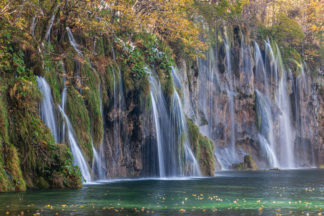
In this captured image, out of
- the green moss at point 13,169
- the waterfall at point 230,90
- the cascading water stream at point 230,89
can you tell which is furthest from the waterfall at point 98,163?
the waterfall at point 230,90

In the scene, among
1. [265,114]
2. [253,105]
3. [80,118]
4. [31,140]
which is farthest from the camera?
[265,114]

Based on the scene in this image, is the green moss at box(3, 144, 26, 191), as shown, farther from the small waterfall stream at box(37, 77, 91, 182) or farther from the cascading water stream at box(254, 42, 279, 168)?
the cascading water stream at box(254, 42, 279, 168)

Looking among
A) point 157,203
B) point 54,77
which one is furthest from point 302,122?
point 157,203

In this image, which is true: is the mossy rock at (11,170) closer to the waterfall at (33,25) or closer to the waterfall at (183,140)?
the waterfall at (33,25)

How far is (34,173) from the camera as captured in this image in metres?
17.6

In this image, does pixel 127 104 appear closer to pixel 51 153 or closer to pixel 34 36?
pixel 34 36

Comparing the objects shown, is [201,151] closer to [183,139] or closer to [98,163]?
[183,139]

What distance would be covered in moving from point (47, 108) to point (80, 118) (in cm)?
265

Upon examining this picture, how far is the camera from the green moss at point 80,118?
2208cm

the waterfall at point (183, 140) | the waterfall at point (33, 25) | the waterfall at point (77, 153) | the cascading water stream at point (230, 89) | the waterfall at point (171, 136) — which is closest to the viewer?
the waterfall at point (77, 153)

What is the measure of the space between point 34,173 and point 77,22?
9611 mm

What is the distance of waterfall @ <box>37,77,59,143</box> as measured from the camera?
19688 mm

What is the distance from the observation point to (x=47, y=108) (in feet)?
65.6

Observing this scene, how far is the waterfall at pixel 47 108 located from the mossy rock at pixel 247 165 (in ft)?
83.9
